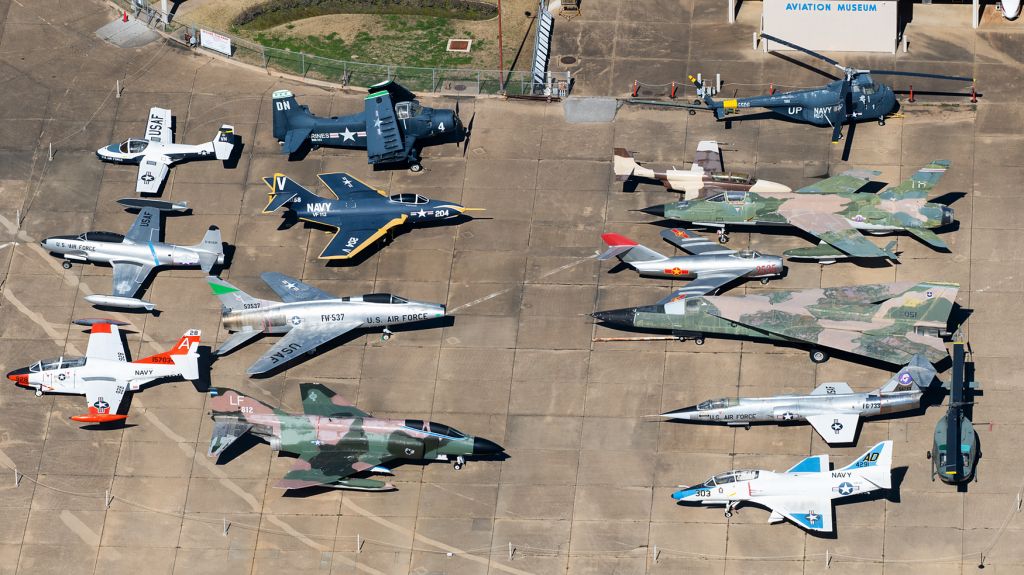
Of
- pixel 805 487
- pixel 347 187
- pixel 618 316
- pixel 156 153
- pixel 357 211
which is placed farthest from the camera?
pixel 156 153

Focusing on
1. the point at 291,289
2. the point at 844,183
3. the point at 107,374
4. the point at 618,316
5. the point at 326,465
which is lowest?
the point at 326,465

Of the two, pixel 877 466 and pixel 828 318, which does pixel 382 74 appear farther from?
pixel 877 466

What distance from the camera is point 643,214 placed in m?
106

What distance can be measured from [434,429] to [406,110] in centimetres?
2263

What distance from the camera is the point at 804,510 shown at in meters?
92.6

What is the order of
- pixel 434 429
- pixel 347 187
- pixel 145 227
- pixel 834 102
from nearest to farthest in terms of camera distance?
pixel 434 429 → pixel 145 227 → pixel 347 187 → pixel 834 102

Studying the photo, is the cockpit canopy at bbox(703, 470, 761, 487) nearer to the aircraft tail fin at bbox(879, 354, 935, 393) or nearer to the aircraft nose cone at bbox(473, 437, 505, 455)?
the aircraft tail fin at bbox(879, 354, 935, 393)

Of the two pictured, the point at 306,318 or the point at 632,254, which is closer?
the point at 306,318

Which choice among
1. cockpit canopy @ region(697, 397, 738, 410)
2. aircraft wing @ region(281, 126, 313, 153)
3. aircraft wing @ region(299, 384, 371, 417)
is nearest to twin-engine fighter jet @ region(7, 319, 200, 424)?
aircraft wing @ region(299, 384, 371, 417)

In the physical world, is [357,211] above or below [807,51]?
below

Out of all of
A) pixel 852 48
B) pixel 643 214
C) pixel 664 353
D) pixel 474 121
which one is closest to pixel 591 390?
pixel 664 353

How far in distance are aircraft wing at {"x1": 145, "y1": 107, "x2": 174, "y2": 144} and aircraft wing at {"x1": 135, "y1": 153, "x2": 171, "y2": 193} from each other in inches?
61.9

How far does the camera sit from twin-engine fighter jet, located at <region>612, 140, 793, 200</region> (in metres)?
105

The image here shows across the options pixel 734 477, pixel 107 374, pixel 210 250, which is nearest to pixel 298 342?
pixel 210 250
